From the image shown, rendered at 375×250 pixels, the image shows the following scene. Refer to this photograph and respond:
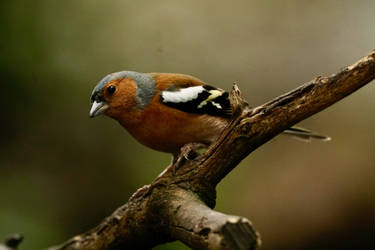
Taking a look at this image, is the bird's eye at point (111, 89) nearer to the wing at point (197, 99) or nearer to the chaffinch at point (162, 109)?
the chaffinch at point (162, 109)

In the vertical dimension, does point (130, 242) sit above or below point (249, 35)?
below

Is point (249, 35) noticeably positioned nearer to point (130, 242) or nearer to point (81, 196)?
point (81, 196)

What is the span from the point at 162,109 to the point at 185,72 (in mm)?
2868

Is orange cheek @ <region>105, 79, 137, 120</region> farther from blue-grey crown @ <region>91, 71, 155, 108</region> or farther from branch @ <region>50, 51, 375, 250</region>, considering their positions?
branch @ <region>50, 51, 375, 250</region>

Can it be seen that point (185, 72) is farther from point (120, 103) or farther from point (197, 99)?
point (120, 103)

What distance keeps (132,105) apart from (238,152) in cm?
117

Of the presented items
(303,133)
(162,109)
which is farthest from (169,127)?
(303,133)

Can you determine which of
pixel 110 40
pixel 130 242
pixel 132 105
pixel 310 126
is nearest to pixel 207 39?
pixel 110 40

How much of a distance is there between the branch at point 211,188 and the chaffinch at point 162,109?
0.39m

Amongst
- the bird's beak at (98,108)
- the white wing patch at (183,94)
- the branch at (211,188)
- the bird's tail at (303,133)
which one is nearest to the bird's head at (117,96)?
the bird's beak at (98,108)

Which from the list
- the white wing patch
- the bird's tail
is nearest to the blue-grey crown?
the white wing patch

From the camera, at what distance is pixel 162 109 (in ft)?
11.9

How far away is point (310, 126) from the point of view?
6219 mm

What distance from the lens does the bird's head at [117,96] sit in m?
3.62
